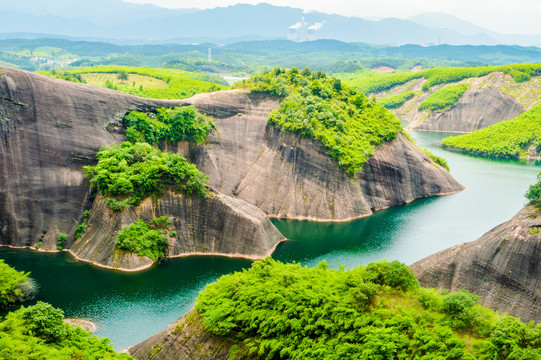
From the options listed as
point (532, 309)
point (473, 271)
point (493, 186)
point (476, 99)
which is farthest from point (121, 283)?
point (476, 99)

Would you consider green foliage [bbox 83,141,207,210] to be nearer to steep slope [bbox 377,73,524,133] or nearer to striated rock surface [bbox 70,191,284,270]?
striated rock surface [bbox 70,191,284,270]

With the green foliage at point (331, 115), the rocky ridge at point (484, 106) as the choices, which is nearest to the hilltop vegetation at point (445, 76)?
the rocky ridge at point (484, 106)

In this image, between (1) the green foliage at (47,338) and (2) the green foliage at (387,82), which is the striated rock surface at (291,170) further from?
(2) the green foliage at (387,82)

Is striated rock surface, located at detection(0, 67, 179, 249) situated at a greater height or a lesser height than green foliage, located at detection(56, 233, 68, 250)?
greater

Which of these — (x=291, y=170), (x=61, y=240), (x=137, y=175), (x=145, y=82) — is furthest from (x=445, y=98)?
(x=61, y=240)

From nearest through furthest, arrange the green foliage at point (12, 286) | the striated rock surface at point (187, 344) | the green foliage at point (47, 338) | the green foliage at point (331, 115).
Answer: the green foliage at point (47, 338)
the striated rock surface at point (187, 344)
the green foliage at point (12, 286)
the green foliage at point (331, 115)

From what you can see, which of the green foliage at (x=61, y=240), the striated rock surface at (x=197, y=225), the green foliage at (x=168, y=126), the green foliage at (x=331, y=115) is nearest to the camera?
the striated rock surface at (x=197, y=225)

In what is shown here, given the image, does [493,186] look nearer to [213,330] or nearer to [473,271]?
[473,271]

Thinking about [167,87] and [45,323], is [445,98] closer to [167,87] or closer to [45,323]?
[167,87]

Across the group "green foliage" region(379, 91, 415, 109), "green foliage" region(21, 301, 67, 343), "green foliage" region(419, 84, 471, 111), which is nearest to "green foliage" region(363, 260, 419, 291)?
"green foliage" region(21, 301, 67, 343)
